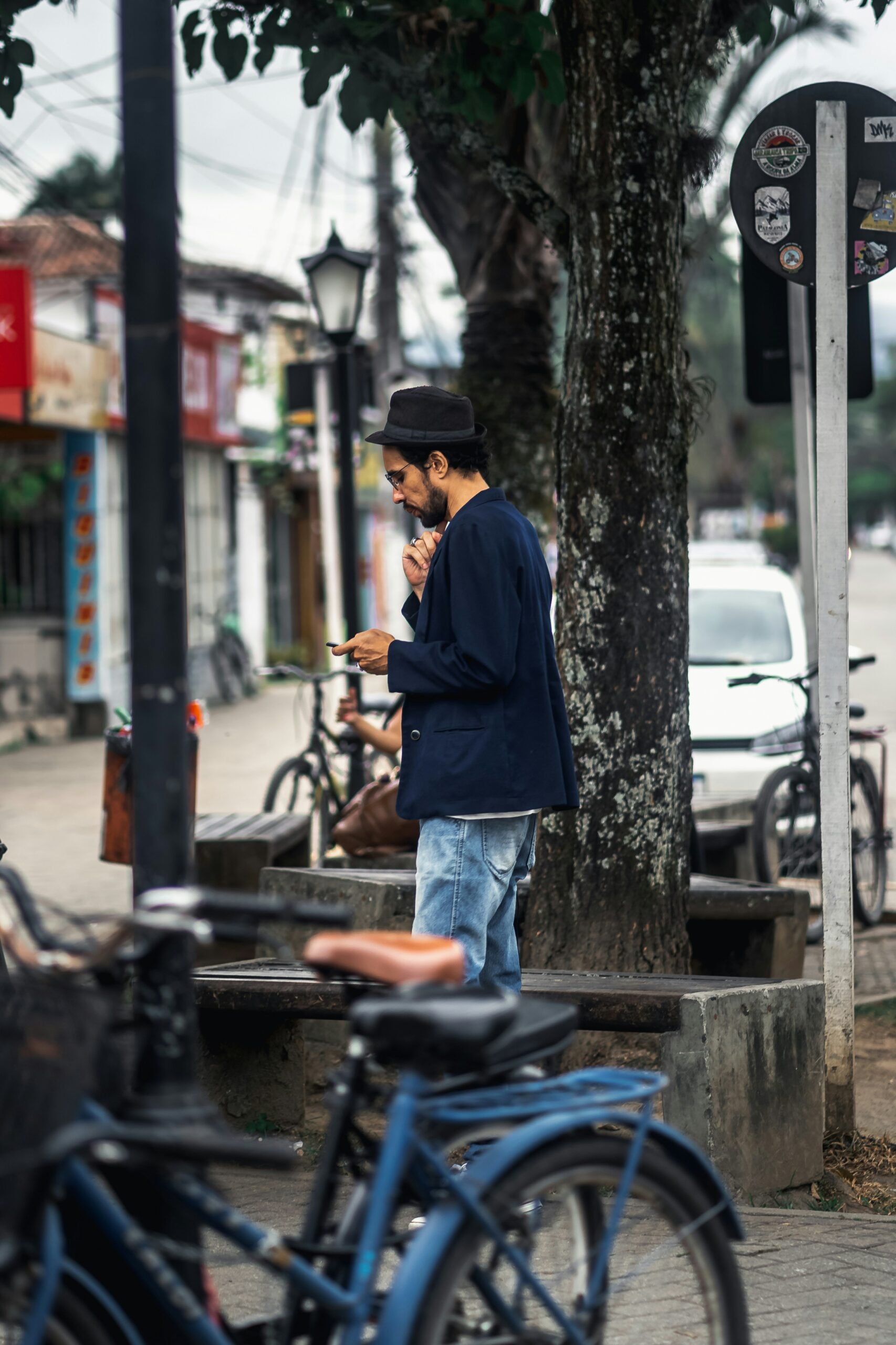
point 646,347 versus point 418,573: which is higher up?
point 646,347

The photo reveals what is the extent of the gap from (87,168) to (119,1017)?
2108 inches

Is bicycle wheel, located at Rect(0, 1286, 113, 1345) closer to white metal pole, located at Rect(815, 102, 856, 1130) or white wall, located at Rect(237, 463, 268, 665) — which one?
white metal pole, located at Rect(815, 102, 856, 1130)

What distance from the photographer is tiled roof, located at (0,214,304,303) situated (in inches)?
838

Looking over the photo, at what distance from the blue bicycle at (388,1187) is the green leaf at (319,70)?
416 centimetres

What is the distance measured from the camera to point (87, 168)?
52.4 meters

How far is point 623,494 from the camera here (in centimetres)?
523

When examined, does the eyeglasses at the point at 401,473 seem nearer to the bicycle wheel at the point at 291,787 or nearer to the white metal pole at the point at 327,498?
the bicycle wheel at the point at 291,787

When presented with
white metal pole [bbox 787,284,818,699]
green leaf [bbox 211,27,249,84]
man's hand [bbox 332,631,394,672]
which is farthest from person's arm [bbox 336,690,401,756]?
green leaf [bbox 211,27,249,84]

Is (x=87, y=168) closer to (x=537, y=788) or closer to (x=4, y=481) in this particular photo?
(x=4, y=481)

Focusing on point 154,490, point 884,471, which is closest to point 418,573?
point 154,490

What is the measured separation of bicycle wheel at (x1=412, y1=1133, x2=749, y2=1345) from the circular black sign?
3049 mm

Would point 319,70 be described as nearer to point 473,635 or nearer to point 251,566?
point 473,635

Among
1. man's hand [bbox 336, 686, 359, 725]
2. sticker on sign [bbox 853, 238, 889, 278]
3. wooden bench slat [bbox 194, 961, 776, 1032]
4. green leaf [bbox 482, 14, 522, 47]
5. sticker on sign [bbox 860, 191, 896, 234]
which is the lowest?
wooden bench slat [bbox 194, 961, 776, 1032]

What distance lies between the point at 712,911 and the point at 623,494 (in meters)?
1.54
